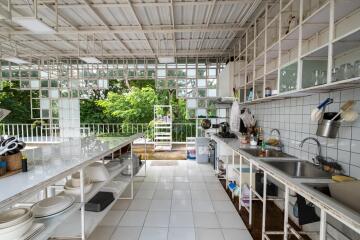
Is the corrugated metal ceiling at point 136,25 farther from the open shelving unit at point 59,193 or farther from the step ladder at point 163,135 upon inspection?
the open shelving unit at point 59,193

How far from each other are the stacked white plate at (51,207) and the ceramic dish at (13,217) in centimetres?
14

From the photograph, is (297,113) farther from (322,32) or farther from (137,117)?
(137,117)

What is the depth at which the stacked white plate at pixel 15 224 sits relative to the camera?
104cm

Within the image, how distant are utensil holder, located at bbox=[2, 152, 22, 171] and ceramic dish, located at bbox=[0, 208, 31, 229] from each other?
0.27 m

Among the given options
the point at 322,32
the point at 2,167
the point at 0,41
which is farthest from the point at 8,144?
the point at 0,41

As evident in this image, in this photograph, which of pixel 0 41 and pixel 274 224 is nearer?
pixel 274 224

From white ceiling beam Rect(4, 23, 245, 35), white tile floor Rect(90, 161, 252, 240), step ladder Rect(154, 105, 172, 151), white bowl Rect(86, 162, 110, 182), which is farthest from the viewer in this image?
step ladder Rect(154, 105, 172, 151)

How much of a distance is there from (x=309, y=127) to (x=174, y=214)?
1.89 m

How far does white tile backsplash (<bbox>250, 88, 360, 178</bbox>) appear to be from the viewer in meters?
1.56

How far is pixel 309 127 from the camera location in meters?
2.11

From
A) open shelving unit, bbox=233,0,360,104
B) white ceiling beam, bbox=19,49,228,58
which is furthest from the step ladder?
A: open shelving unit, bbox=233,0,360,104

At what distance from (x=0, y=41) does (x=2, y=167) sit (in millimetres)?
4888

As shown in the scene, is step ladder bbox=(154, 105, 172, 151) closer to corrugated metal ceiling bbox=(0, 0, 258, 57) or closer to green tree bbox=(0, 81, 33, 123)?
corrugated metal ceiling bbox=(0, 0, 258, 57)

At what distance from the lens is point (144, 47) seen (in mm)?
5125
